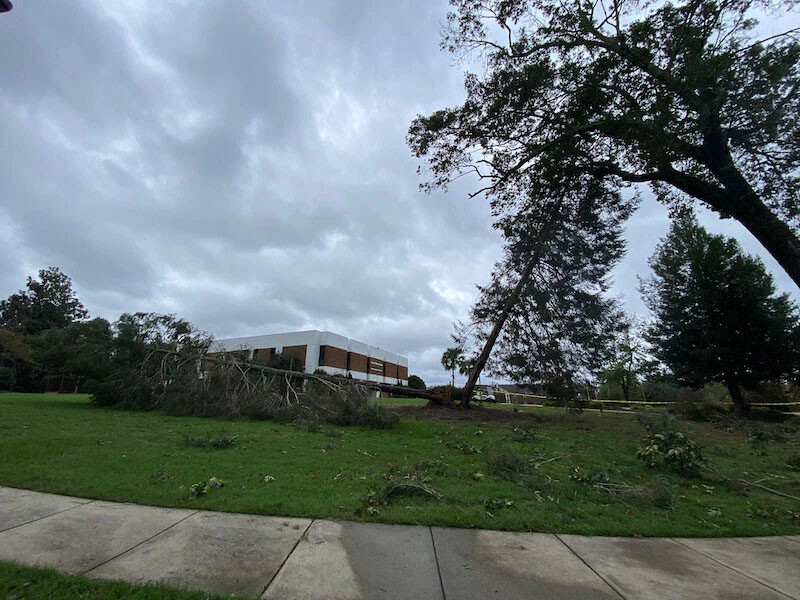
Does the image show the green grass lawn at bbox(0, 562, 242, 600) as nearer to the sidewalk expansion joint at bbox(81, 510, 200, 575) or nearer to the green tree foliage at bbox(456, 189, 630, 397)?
the sidewalk expansion joint at bbox(81, 510, 200, 575)

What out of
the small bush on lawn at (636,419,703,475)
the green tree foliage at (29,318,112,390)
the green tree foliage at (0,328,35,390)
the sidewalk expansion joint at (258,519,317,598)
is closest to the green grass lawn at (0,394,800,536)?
the small bush on lawn at (636,419,703,475)

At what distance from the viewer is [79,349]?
14.7 metres

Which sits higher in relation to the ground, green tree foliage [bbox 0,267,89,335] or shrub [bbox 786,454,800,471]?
green tree foliage [bbox 0,267,89,335]

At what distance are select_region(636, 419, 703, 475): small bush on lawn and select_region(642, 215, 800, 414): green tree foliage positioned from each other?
13821 millimetres

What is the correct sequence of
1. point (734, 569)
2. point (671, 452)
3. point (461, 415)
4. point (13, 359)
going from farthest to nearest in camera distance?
point (13, 359) < point (461, 415) < point (671, 452) < point (734, 569)

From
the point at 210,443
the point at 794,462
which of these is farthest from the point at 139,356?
the point at 794,462

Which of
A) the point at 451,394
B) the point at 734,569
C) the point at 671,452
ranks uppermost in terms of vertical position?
the point at 451,394

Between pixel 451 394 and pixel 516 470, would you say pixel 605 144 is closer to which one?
pixel 516 470

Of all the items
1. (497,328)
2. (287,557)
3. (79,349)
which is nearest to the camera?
(287,557)

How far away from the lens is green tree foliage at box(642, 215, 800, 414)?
61.5ft

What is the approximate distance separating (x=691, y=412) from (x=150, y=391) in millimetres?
23945

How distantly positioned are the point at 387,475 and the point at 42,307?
178ft

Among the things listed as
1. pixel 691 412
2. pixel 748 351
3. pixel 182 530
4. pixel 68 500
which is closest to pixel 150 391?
pixel 68 500

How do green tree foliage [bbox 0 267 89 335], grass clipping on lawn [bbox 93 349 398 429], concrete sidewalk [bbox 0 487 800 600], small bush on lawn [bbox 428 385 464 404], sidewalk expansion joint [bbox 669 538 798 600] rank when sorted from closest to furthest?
concrete sidewalk [bbox 0 487 800 600], sidewalk expansion joint [bbox 669 538 798 600], grass clipping on lawn [bbox 93 349 398 429], small bush on lawn [bbox 428 385 464 404], green tree foliage [bbox 0 267 89 335]
